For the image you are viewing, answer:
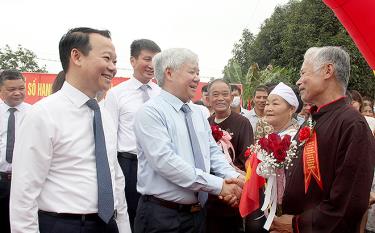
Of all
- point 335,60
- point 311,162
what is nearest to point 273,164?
point 311,162

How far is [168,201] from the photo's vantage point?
339 cm

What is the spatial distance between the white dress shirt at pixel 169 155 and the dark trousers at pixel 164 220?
0.09m

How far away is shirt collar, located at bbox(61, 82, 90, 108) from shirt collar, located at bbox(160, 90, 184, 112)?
0.95 meters

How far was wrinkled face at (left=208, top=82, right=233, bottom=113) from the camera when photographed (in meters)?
5.12

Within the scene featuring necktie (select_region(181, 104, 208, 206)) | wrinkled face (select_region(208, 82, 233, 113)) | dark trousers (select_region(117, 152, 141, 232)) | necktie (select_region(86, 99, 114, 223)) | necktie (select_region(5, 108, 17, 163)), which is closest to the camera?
necktie (select_region(86, 99, 114, 223))

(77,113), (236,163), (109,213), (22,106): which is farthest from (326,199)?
(22,106)

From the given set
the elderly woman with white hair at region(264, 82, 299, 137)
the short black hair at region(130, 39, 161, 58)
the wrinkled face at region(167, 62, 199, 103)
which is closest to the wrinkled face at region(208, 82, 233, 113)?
the elderly woman with white hair at region(264, 82, 299, 137)

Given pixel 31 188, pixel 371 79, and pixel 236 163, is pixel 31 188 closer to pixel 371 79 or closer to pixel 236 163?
pixel 236 163

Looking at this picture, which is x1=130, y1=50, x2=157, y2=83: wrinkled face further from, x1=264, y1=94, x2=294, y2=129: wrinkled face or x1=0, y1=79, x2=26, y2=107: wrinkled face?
x1=0, y1=79, x2=26, y2=107: wrinkled face

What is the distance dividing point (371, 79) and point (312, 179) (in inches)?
860

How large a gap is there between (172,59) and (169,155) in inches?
32.2

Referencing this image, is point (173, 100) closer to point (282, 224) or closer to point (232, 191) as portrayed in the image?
point (232, 191)

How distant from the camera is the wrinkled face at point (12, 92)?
5.96 metres

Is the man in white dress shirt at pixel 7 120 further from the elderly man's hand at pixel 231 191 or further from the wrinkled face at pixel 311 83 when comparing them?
the wrinkled face at pixel 311 83
